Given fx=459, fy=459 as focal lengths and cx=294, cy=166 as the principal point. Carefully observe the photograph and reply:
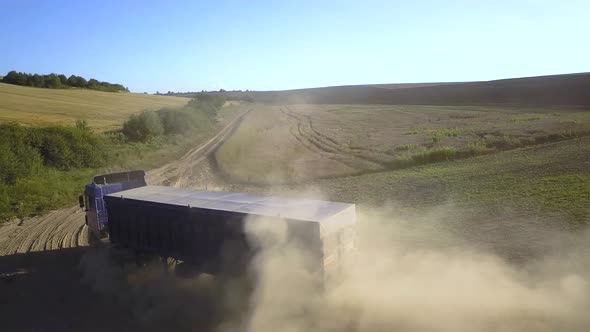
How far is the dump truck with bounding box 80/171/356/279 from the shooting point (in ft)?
25.8

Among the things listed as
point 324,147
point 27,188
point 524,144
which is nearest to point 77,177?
point 27,188

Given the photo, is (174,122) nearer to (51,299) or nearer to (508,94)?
(51,299)

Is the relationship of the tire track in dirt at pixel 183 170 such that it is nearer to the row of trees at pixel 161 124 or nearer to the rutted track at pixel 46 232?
the rutted track at pixel 46 232

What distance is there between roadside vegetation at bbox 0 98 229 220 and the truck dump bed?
10.4m

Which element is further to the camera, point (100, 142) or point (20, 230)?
point (100, 142)

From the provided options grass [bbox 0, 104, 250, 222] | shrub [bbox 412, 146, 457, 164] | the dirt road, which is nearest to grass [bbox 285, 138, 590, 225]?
shrub [bbox 412, 146, 457, 164]

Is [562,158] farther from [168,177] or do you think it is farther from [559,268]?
[168,177]

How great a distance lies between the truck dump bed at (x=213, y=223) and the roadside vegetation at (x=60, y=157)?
34.3 ft

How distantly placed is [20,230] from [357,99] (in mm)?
127117

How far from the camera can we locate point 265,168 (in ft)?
90.4

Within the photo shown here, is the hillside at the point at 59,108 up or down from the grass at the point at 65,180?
up

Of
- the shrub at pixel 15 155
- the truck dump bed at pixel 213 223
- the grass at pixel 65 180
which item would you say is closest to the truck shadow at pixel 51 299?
the truck dump bed at pixel 213 223

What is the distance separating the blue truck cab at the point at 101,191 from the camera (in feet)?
39.4

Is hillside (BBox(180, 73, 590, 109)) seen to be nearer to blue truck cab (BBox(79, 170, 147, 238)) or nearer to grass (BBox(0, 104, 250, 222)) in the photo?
grass (BBox(0, 104, 250, 222))
